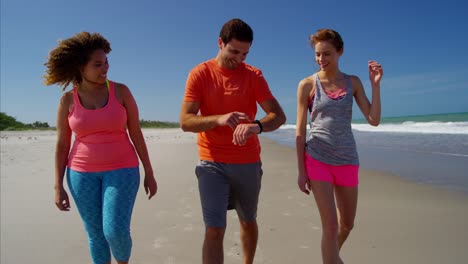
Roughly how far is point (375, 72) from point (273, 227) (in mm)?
2371

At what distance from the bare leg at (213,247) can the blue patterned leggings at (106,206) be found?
1.84ft

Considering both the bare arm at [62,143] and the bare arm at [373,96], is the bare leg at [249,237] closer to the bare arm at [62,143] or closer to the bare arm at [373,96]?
the bare arm at [373,96]

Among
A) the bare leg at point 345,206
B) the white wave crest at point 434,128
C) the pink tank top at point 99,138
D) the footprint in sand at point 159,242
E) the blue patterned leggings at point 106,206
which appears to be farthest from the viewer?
the white wave crest at point 434,128

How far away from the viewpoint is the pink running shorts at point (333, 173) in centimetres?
270

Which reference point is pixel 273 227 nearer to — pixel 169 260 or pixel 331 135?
pixel 169 260

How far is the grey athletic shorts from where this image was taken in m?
2.68

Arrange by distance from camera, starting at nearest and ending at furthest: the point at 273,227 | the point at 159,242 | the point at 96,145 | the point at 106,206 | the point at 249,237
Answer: the point at 106,206 < the point at 96,145 < the point at 249,237 < the point at 159,242 < the point at 273,227

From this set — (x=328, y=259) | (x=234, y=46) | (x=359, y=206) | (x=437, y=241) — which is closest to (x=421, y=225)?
(x=437, y=241)

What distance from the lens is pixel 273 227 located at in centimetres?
444

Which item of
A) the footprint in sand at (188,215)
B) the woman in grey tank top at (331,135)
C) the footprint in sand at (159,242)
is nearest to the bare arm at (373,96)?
the woman in grey tank top at (331,135)

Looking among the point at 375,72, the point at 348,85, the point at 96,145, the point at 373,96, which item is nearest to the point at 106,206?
the point at 96,145

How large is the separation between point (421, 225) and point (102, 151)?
3.86 m

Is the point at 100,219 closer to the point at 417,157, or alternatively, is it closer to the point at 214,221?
the point at 214,221

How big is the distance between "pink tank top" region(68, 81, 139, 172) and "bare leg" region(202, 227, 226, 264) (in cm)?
79
